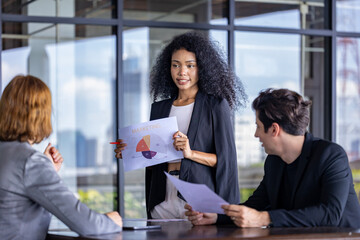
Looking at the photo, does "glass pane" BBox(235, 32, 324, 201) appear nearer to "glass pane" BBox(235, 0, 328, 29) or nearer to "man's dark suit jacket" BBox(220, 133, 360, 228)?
"glass pane" BBox(235, 0, 328, 29)

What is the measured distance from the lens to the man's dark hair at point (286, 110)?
8.46 ft

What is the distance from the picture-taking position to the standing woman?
335 cm

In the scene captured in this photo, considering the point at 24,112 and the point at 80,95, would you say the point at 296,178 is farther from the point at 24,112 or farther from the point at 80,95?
the point at 80,95

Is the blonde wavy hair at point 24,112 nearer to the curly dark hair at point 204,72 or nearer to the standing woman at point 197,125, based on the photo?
the standing woman at point 197,125

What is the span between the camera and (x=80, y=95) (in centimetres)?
873

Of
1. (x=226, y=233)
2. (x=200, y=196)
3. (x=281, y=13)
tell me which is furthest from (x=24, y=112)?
(x=281, y=13)

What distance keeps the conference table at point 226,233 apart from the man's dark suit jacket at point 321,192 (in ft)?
0.23

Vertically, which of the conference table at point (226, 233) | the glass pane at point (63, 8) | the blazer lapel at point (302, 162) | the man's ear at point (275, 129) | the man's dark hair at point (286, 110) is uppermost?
the glass pane at point (63, 8)

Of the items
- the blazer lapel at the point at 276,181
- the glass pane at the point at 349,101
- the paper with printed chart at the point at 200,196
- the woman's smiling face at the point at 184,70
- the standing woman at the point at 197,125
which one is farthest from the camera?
the glass pane at the point at 349,101

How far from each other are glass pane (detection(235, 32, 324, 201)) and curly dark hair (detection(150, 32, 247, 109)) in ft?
11.7

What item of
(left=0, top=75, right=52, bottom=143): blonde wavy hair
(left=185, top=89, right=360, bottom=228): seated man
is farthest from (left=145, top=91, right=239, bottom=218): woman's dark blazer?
(left=0, top=75, right=52, bottom=143): blonde wavy hair

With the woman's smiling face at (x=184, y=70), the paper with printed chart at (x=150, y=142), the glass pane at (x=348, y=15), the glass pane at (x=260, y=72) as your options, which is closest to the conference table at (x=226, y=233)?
the paper with printed chart at (x=150, y=142)

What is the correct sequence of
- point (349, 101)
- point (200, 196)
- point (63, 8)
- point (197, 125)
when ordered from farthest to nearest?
1. point (349, 101)
2. point (63, 8)
3. point (197, 125)
4. point (200, 196)

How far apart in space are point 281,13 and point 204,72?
4014 mm
